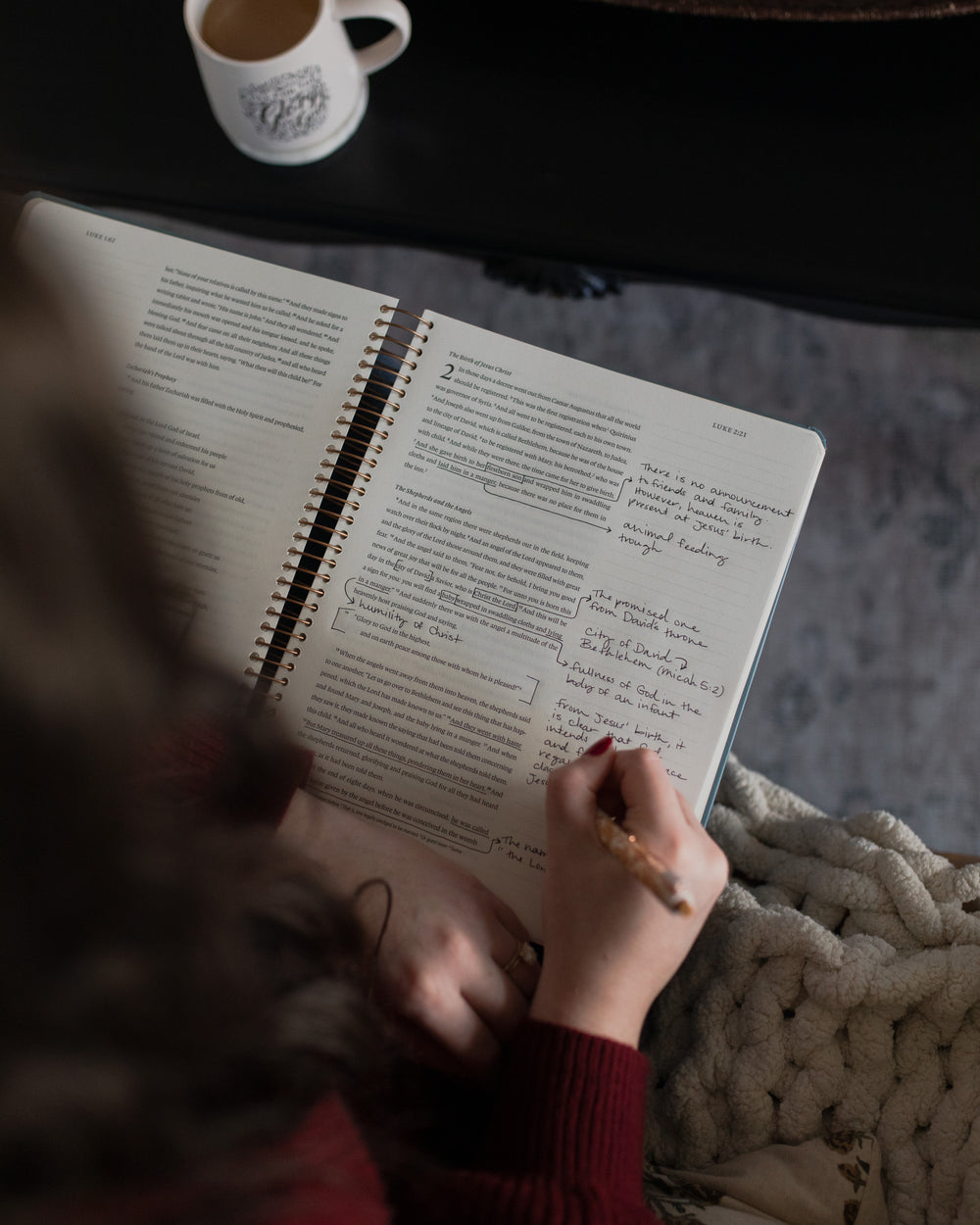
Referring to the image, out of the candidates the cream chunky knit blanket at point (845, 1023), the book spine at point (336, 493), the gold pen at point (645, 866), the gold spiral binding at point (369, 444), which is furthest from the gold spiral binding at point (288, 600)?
the cream chunky knit blanket at point (845, 1023)

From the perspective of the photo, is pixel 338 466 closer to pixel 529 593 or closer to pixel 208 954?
pixel 529 593

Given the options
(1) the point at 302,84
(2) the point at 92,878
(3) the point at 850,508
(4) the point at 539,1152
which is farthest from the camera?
(3) the point at 850,508

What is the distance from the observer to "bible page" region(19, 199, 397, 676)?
60cm

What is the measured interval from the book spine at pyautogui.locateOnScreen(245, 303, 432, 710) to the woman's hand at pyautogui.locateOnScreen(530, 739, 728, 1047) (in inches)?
8.0

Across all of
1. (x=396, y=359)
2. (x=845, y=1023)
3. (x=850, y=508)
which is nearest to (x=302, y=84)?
(x=396, y=359)

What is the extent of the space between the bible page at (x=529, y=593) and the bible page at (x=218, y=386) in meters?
0.05

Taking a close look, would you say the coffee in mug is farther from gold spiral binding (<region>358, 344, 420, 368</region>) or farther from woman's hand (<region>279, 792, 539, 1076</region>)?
woman's hand (<region>279, 792, 539, 1076</region>)

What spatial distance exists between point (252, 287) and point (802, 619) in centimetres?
73

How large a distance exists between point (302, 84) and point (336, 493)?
26cm

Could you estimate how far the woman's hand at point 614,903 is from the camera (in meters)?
0.49

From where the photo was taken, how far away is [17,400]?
→ 319 mm

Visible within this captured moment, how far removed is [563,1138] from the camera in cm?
46

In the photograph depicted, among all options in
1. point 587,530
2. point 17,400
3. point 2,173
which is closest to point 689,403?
point 587,530

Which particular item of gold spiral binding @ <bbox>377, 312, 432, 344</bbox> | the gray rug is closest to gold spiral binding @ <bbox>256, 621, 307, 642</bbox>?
gold spiral binding @ <bbox>377, 312, 432, 344</bbox>
